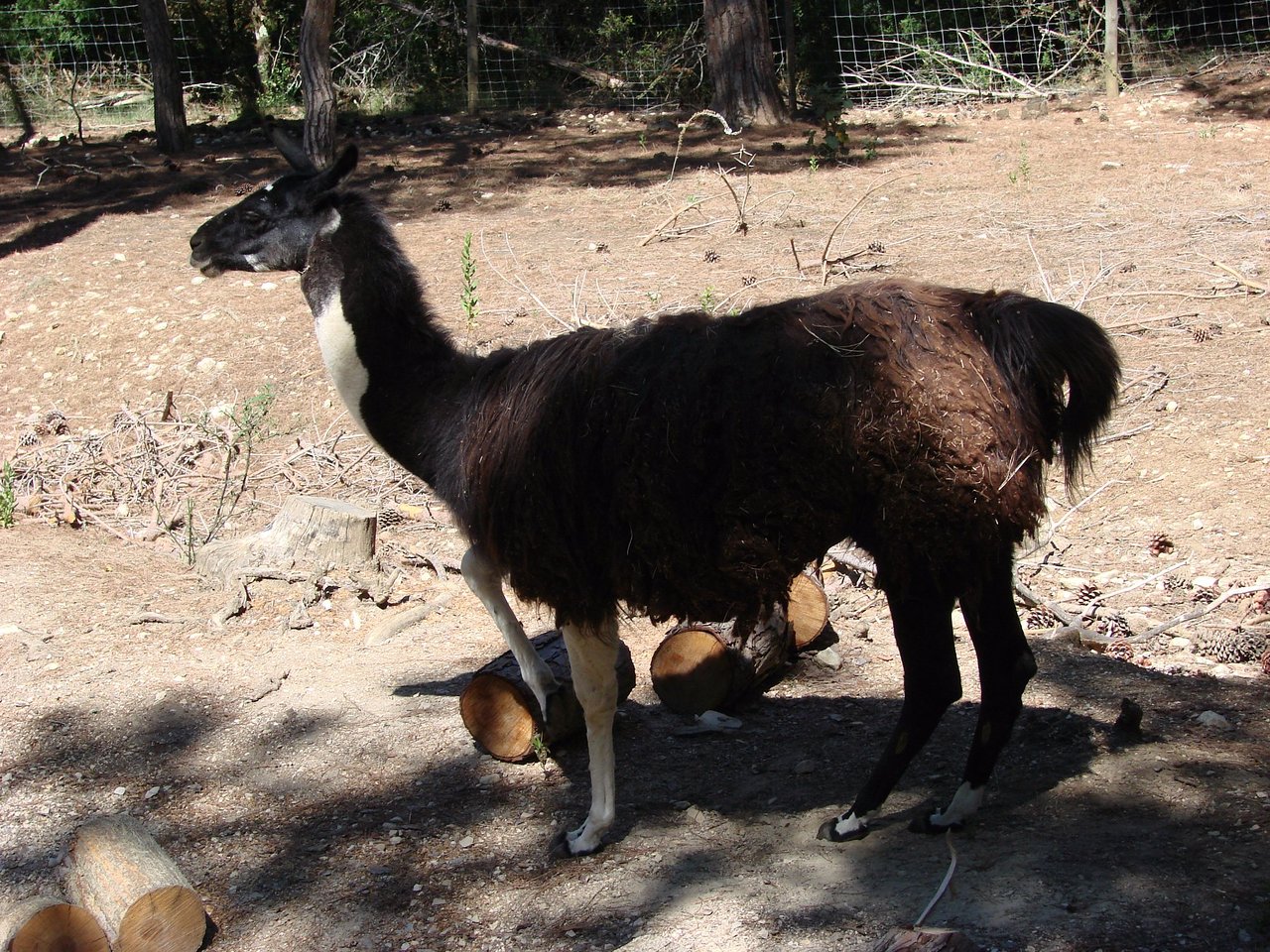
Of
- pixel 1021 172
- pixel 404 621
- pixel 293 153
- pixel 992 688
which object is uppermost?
pixel 293 153

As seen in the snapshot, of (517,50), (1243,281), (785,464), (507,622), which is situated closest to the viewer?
(785,464)

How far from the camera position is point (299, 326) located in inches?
384

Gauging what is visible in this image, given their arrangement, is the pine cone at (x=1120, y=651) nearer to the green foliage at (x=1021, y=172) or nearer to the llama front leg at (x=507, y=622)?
the llama front leg at (x=507, y=622)

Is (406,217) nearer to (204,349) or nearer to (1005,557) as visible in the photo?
(204,349)

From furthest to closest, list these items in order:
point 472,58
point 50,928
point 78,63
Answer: point 78,63 → point 472,58 → point 50,928

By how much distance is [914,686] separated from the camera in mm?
4016

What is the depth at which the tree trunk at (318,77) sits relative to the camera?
1143 cm

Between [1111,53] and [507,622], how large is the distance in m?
13.7

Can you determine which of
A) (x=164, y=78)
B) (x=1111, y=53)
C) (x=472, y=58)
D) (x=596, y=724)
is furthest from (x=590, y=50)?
(x=596, y=724)

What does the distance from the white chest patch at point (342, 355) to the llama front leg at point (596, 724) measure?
1199mm

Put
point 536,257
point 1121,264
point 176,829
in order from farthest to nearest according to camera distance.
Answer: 1. point 536,257
2. point 1121,264
3. point 176,829

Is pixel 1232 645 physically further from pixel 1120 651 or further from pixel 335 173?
pixel 335 173

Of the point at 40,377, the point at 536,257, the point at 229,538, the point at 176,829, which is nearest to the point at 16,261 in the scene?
the point at 40,377

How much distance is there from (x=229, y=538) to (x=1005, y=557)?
4.90 m
